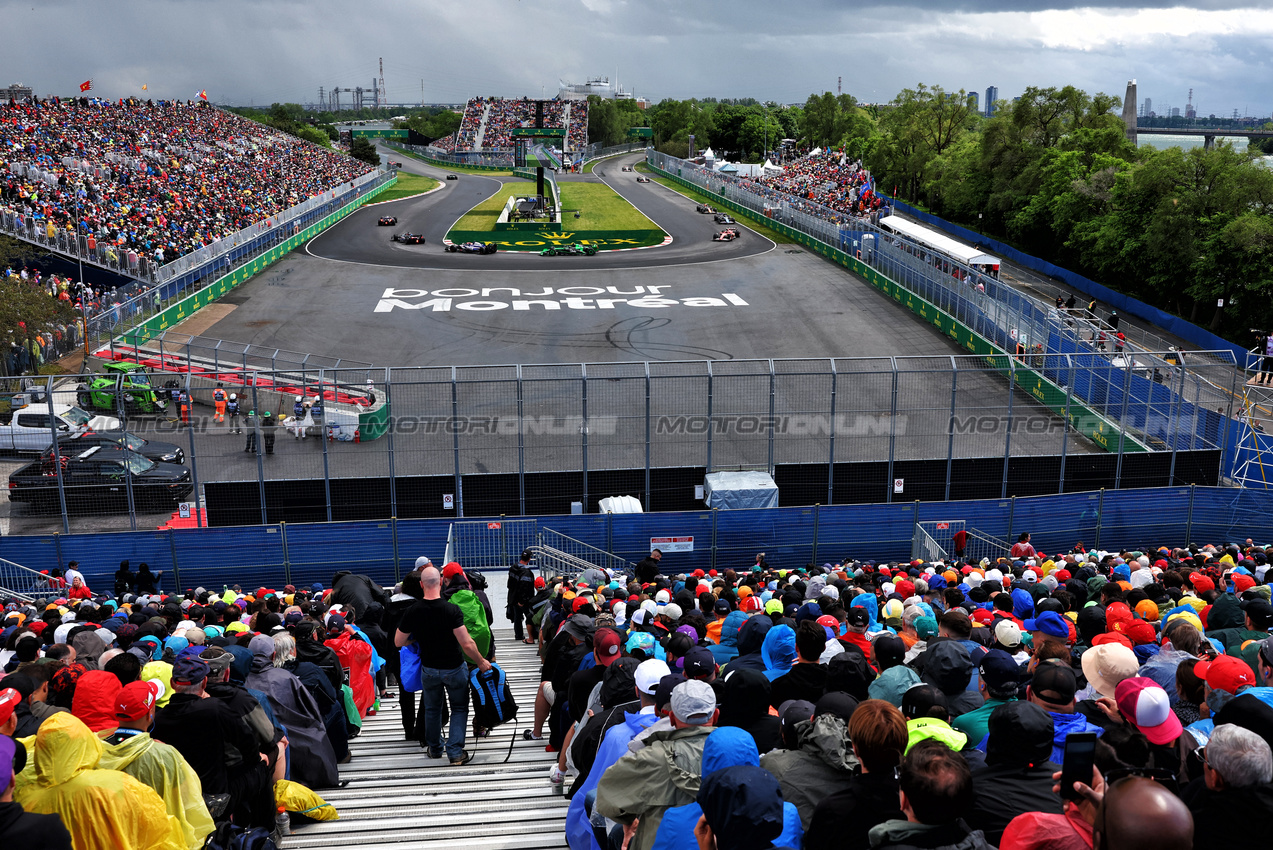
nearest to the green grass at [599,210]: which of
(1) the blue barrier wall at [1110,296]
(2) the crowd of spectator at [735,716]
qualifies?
(1) the blue barrier wall at [1110,296]

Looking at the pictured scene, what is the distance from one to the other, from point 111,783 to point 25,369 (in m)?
30.8

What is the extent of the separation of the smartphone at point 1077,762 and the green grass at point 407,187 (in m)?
83.9

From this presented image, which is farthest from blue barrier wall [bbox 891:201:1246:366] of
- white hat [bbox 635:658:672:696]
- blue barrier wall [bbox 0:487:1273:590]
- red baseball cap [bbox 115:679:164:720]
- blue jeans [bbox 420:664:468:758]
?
red baseball cap [bbox 115:679:164:720]

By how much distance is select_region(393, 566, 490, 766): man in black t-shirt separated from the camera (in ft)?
25.9

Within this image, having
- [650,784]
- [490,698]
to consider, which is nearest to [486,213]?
[490,698]

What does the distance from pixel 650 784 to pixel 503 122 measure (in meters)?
156

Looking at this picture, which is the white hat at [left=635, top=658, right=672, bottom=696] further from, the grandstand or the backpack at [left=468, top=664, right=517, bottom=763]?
the grandstand

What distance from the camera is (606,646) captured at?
6.96 metres

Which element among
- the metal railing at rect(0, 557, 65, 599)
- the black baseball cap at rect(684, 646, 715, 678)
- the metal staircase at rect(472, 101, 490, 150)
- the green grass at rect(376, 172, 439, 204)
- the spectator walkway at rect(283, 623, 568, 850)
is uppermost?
the metal staircase at rect(472, 101, 490, 150)

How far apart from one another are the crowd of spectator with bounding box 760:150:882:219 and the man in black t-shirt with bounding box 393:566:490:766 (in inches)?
2200

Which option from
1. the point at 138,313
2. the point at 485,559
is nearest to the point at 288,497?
the point at 485,559

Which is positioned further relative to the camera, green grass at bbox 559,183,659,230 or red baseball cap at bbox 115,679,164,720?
green grass at bbox 559,183,659,230

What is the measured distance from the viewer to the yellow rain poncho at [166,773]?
5.23 m

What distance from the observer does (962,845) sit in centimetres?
412
